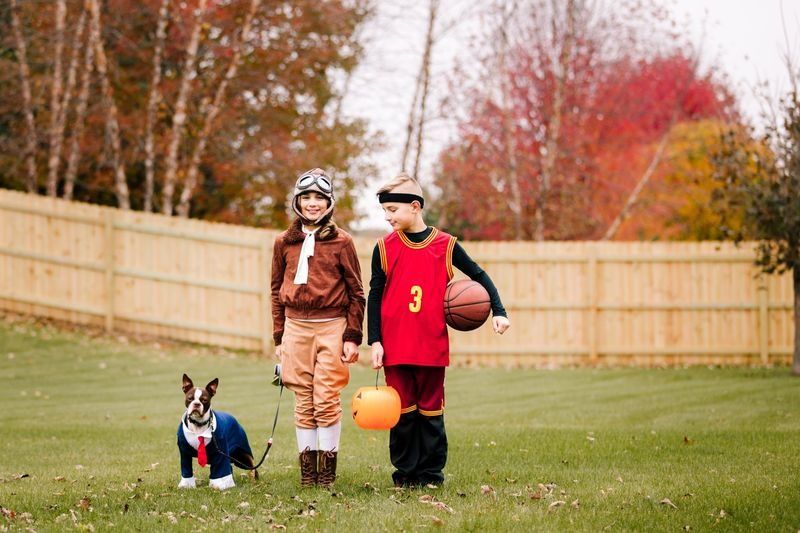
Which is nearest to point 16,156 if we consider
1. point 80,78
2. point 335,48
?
point 80,78

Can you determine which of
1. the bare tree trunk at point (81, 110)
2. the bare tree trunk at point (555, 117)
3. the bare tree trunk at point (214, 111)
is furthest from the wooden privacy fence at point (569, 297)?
the bare tree trunk at point (555, 117)

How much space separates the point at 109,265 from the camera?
18516 millimetres

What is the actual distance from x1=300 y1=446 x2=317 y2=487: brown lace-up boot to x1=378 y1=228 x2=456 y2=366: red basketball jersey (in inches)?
30.4

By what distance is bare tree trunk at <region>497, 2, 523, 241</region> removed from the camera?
2166 cm

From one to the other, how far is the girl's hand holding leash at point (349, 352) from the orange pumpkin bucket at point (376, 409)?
341 mm

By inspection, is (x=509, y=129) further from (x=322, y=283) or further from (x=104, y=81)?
(x=322, y=283)

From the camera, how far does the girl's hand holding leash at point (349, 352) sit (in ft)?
20.9

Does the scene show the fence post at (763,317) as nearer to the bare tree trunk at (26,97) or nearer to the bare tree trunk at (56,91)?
the bare tree trunk at (56,91)

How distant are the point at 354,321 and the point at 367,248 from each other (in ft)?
36.4

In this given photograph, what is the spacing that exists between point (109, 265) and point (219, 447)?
12.7 metres

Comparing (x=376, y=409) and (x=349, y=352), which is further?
(x=349, y=352)

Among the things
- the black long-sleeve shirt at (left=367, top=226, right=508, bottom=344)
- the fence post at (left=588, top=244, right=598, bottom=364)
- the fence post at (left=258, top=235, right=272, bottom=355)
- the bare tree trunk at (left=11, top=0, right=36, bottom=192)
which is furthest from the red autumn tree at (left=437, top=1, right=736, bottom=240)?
the black long-sleeve shirt at (left=367, top=226, right=508, bottom=344)

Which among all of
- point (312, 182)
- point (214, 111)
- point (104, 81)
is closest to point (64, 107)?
point (104, 81)

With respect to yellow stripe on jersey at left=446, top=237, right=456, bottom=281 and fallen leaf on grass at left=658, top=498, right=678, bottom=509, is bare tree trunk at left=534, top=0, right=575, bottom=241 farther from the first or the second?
fallen leaf on grass at left=658, top=498, right=678, bottom=509
